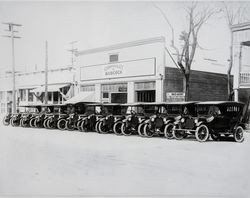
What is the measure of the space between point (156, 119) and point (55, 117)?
6.46 metres

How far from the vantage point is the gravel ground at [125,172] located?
21.1ft

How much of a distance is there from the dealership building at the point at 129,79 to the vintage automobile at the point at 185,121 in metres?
5.18

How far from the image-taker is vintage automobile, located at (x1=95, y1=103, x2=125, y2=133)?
14.8 metres

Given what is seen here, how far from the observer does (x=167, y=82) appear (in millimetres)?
18547

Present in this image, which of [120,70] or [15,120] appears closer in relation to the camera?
[15,120]

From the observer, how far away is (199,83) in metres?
18.5

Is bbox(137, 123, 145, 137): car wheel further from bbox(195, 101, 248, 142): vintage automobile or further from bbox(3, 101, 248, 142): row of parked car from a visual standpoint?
bbox(195, 101, 248, 142): vintage automobile

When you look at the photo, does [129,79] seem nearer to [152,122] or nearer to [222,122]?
[152,122]

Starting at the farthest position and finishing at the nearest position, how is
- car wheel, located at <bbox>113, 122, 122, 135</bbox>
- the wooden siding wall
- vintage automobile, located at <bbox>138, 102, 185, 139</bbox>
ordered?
the wooden siding wall, car wheel, located at <bbox>113, 122, 122, 135</bbox>, vintage automobile, located at <bbox>138, 102, 185, 139</bbox>

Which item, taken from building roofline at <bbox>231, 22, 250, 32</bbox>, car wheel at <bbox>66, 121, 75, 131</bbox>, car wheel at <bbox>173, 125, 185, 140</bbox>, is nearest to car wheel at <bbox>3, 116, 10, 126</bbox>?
car wheel at <bbox>66, 121, 75, 131</bbox>

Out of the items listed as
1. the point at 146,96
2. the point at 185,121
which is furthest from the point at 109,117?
the point at 146,96

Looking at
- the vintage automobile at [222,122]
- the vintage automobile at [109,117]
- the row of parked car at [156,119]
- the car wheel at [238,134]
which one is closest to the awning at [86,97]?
the row of parked car at [156,119]

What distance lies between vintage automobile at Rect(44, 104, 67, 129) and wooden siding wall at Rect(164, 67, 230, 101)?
530 cm

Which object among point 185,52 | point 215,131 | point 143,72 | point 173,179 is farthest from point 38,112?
point 173,179
